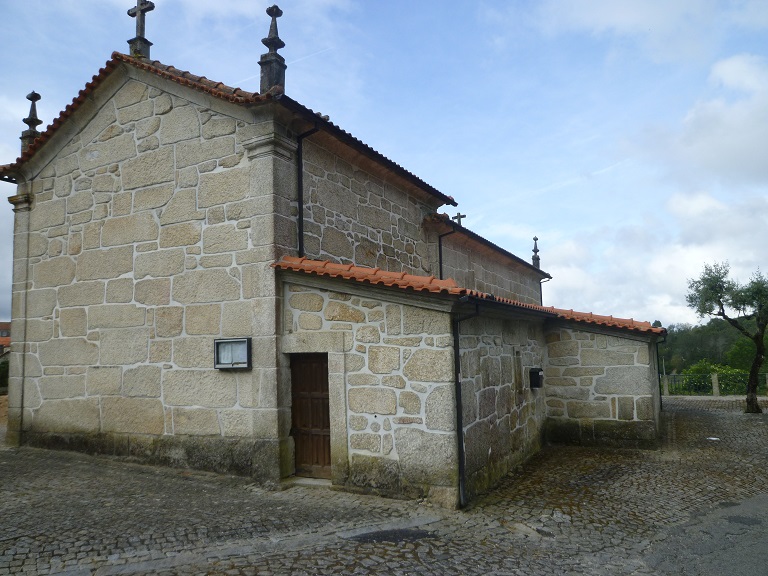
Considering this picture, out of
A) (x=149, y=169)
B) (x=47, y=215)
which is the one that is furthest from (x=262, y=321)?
(x=47, y=215)

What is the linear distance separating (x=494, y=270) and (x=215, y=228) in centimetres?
950

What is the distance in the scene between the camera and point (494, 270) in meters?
15.1

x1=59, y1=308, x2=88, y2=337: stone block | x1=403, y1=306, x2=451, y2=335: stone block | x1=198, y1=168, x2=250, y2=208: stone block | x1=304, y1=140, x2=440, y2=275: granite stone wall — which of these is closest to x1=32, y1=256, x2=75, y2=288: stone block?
x1=59, y1=308, x2=88, y2=337: stone block

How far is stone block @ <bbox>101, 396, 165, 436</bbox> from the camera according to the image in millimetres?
7516

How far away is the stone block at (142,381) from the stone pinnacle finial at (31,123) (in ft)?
16.0

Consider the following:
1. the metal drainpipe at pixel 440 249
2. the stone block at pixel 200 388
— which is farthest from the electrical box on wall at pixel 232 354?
the metal drainpipe at pixel 440 249

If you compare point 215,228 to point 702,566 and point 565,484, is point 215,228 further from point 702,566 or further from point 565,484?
point 702,566

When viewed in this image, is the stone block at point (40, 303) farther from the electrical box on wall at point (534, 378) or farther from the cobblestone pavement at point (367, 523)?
the electrical box on wall at point (534, 378)

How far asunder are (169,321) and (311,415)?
2.43 m

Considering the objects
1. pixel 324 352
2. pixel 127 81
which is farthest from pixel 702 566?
pixel 127 81

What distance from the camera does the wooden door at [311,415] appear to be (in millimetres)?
6812

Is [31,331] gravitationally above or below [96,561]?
above

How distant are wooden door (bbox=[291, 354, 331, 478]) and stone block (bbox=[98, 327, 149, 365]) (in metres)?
2.38

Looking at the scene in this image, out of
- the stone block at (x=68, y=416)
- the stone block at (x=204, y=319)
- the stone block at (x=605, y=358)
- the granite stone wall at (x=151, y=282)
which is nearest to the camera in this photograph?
the granite stone wall at (x=151, y=282)
